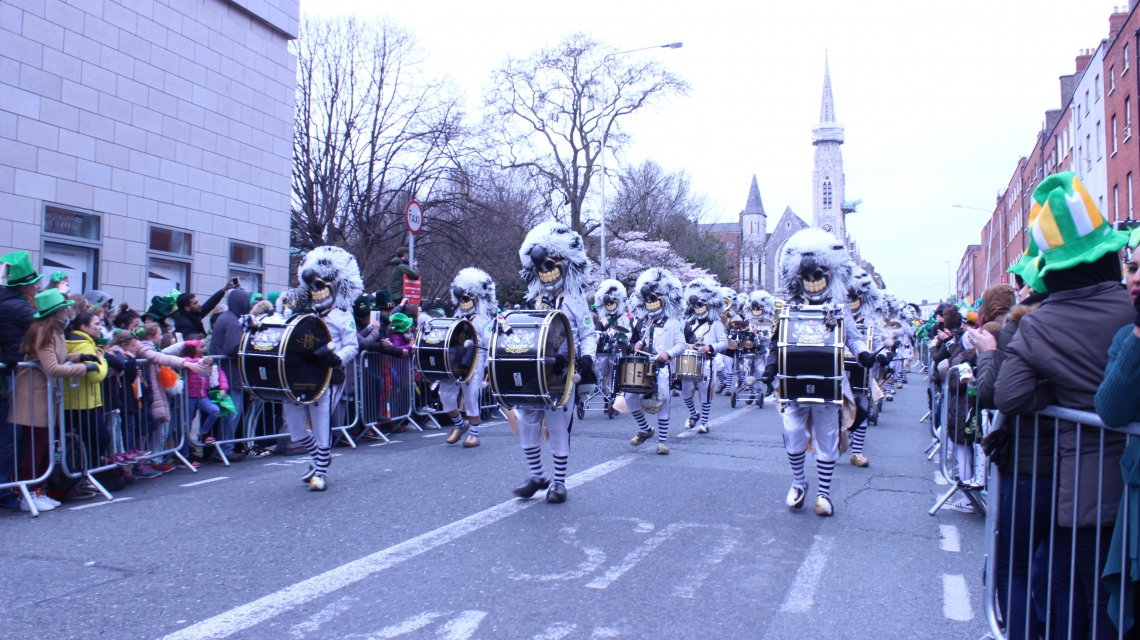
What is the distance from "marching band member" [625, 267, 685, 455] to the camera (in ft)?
31.4

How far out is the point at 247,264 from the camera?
59.0 ft

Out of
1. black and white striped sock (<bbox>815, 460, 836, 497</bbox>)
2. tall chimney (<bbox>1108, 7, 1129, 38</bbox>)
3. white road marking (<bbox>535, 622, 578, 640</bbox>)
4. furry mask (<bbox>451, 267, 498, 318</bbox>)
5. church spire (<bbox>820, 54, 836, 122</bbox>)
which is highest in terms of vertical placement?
church spire (<bbox>820, 54, 836, 122</bbox>)

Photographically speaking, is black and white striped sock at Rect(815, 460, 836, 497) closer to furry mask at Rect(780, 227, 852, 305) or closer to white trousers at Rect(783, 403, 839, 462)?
white trousers at Rect(783, 403, 839, 462)

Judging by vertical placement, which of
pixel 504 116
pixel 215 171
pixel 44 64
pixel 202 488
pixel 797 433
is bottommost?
pixel 202 488

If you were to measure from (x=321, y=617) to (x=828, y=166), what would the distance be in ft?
413

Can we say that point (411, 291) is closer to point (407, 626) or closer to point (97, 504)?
point (97, 504)

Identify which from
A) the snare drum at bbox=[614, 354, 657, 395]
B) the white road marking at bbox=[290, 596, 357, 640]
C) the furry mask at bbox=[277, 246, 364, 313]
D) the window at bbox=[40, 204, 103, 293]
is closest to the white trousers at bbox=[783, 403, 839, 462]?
the snare drum at bbox=[614, 354, 657, 395]

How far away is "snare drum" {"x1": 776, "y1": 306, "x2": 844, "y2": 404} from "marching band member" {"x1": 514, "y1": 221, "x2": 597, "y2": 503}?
1.53m

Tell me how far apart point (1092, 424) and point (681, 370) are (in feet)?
24.5

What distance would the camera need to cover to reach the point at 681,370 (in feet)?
34.1

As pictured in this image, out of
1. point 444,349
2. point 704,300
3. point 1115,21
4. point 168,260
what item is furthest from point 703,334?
point 1115,21

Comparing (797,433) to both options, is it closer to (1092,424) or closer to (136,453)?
(1092,424)

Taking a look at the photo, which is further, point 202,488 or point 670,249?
point 670,249

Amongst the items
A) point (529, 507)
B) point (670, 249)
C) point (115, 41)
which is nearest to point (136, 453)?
point (529, 507)
